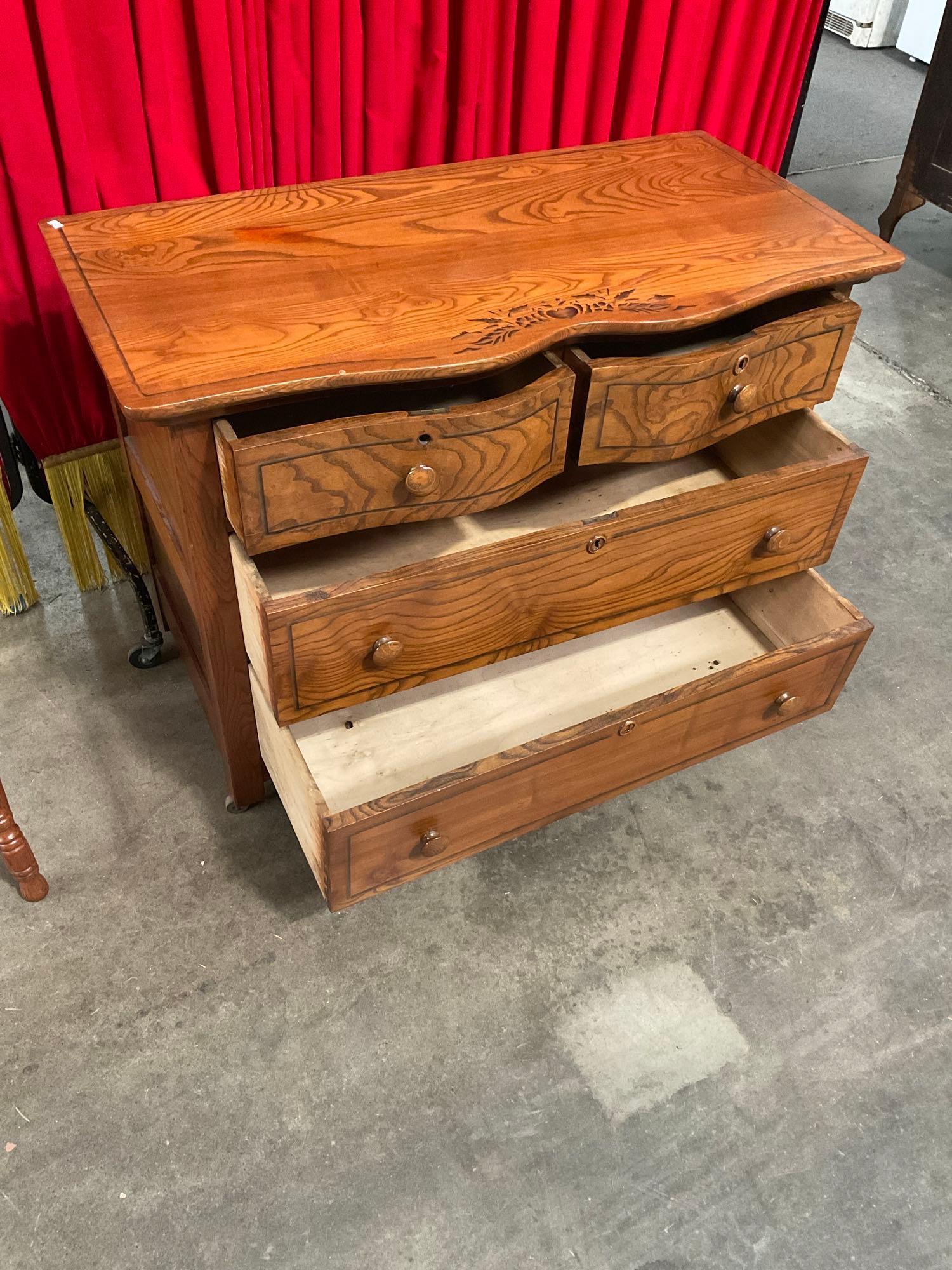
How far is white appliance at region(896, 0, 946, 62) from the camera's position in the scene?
3.98 metres

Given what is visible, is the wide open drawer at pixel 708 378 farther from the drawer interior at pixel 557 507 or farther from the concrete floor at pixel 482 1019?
the concrete floor at pixel 482 1019

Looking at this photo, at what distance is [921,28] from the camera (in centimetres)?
405

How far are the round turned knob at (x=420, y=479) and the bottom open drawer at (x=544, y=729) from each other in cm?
32

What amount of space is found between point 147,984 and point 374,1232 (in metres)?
0.41

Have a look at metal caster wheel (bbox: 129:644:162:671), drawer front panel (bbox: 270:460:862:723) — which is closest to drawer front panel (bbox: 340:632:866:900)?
drawer front panel (bbox: 270:460:862:723)

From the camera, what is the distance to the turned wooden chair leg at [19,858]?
1.26m

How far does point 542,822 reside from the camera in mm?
1304

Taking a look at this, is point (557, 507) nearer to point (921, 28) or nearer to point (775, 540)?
point (775, 540)

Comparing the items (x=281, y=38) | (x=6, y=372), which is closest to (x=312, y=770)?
(x=6, y=372)

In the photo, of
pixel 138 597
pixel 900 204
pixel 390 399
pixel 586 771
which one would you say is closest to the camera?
pixel 390 399

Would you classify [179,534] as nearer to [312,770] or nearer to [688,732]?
[312,770]

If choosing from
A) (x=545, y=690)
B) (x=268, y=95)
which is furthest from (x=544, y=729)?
(x=268, y=95)

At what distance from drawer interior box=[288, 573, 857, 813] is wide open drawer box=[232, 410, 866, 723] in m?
0.10

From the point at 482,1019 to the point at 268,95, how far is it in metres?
1.30
